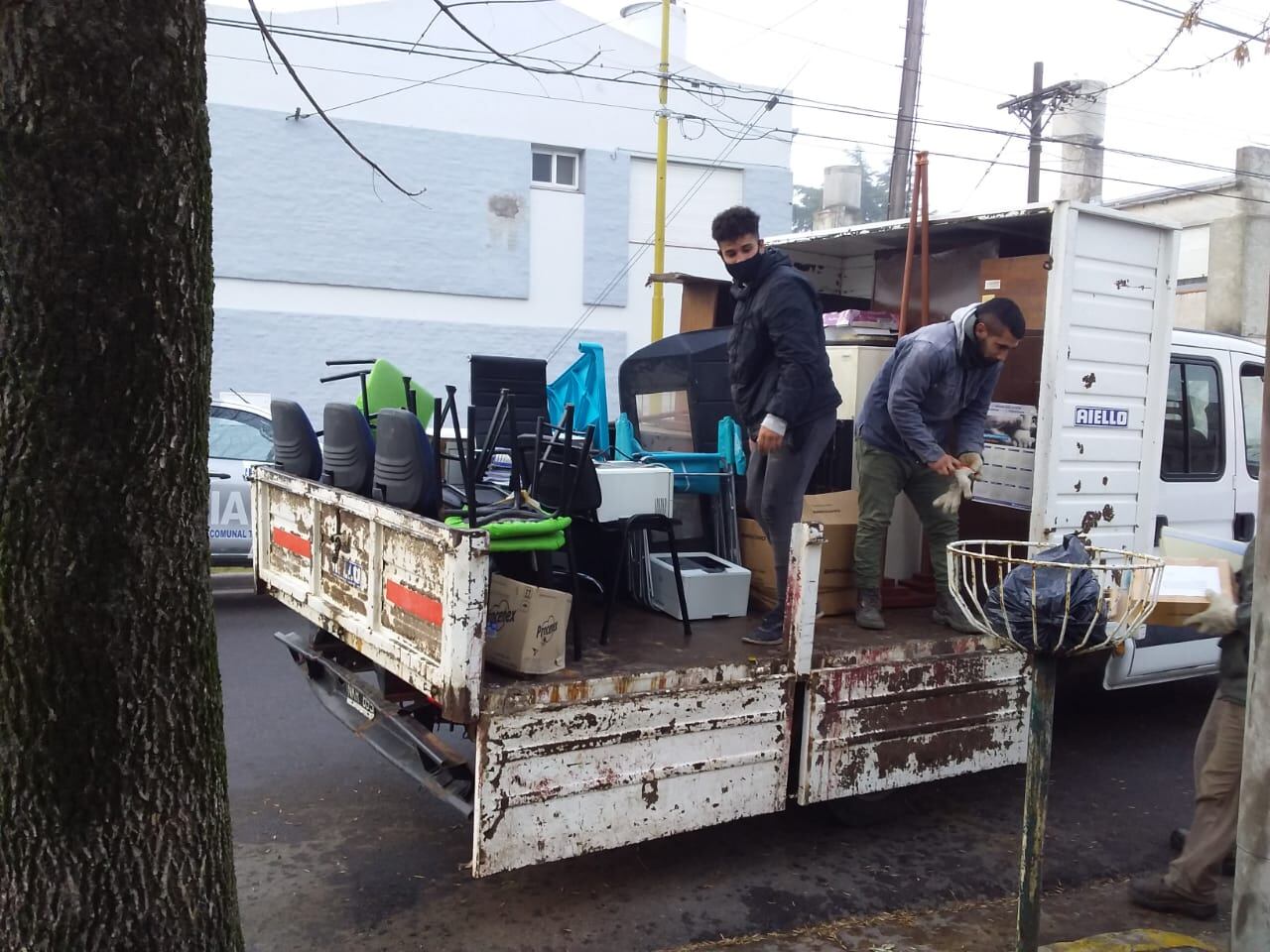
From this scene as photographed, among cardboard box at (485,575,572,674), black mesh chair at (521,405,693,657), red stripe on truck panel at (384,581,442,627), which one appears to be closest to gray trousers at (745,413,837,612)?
black mesh chair at (521,405,693,657)

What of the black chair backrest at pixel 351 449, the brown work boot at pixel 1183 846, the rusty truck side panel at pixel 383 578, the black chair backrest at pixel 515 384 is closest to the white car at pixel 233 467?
the black chair backrest at pixel 515 384

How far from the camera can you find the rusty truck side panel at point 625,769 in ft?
11.3

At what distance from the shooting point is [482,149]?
19.4 metres

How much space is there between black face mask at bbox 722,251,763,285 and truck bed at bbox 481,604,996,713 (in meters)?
1.52

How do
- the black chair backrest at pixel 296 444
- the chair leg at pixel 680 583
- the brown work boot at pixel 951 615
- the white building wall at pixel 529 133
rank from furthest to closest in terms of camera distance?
the white building wall at pixel 529 133 → the black chair backrest at pixel 296 444 → the brown work boot at pixel 951 615 → the chair leg at pixel 680 583

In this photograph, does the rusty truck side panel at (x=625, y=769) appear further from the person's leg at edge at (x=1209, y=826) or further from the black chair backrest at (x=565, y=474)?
the person's leg at edge at (x=1209, y=826)

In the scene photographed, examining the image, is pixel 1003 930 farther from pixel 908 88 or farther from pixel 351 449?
pixel 908 88

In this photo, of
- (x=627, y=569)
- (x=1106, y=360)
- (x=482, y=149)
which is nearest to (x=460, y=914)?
(x=627, y=569)

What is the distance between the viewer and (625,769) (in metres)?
3.67

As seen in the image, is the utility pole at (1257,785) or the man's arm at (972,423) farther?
the man's arm at (972,423)

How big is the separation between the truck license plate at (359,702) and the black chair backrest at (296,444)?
1.07 metres

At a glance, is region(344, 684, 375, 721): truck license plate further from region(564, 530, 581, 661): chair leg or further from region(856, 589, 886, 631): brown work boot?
region(856, 589, 886, 631): brown work boot

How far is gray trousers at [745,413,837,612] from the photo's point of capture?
15.6 feet

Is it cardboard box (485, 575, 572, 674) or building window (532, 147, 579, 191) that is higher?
building window (532, 147, 579, 191)
